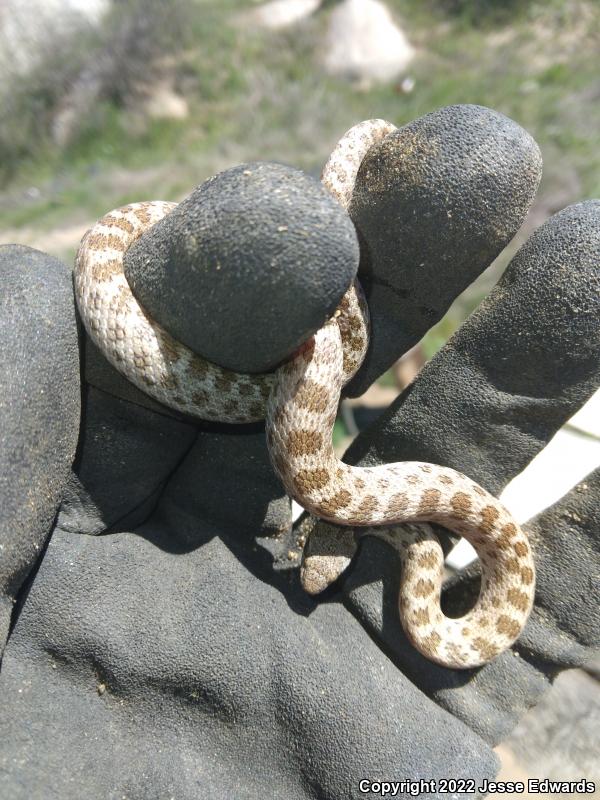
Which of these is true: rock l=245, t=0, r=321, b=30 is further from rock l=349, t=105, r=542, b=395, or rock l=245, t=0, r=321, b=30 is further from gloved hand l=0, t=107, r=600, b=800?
Answer: gloved hand l=0, t=107, r=600, b=800

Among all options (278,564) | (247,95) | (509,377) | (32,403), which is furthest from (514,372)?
(247,95)

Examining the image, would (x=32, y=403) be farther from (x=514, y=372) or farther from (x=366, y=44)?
(x=366, y=44)

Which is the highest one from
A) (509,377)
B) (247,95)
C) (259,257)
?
(259,257)

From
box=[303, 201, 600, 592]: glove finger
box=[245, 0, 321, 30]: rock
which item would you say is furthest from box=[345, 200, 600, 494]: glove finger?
box=[245, 0, 321, 30]: rock

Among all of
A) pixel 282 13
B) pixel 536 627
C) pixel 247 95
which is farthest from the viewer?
pixel 282 13

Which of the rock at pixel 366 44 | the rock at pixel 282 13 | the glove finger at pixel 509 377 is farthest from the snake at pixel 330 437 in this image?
the rock at pixel 282 13

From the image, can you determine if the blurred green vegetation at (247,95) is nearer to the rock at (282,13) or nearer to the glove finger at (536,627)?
the rock at (282,13)
